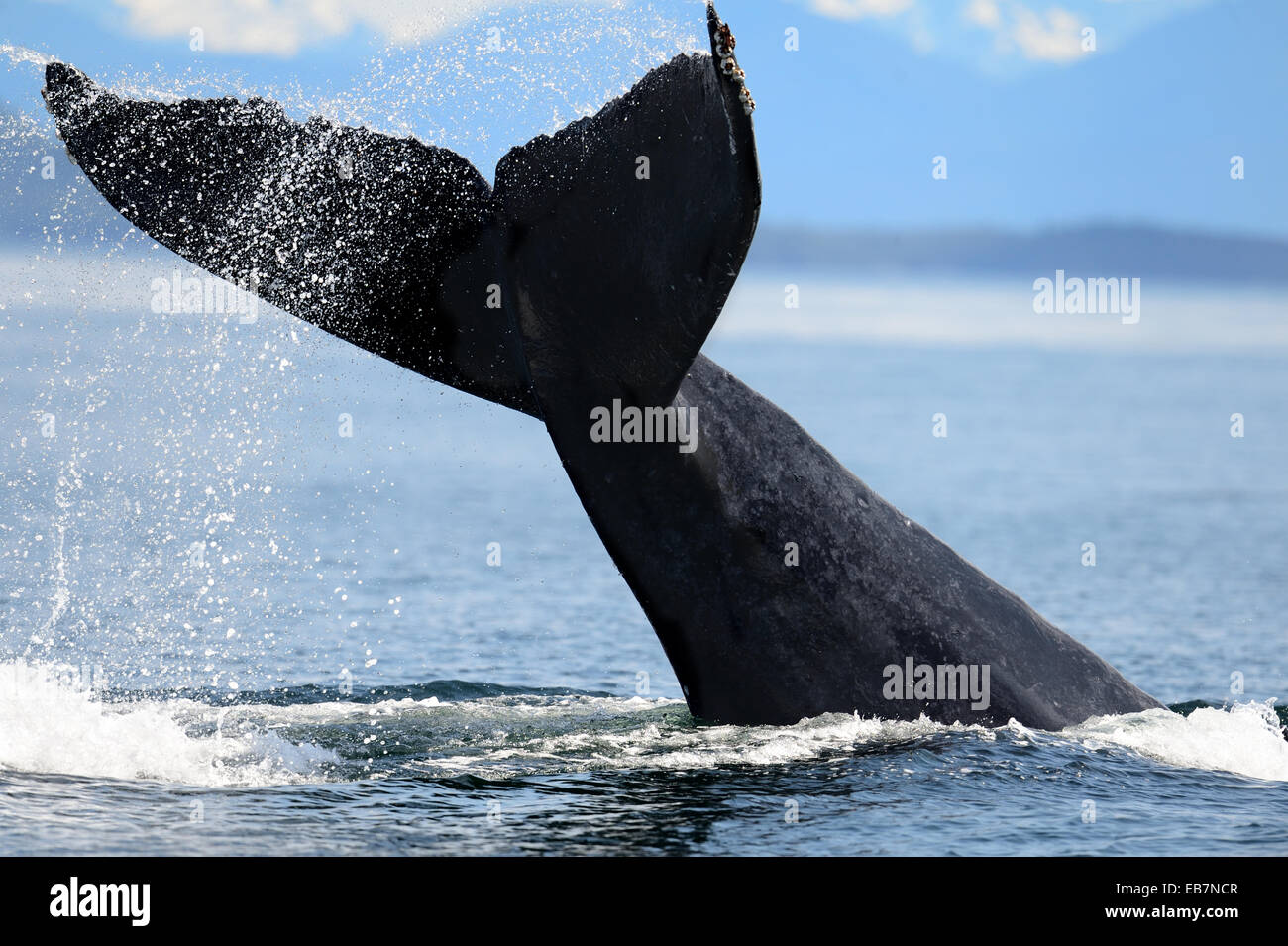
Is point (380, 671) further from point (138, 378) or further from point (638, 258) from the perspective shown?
point (138, 378)

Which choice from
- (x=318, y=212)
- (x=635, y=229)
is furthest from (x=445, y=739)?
(x=635, y=229)

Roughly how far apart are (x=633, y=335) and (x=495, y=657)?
19.1 ft

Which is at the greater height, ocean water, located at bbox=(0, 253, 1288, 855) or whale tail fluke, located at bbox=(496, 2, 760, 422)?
whale tail fluke, located at bbox=(496, 2, 760, 422)

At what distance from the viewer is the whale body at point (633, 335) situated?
7598 millimetres

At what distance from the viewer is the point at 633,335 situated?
782cm

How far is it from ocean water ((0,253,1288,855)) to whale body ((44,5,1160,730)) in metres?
0.35

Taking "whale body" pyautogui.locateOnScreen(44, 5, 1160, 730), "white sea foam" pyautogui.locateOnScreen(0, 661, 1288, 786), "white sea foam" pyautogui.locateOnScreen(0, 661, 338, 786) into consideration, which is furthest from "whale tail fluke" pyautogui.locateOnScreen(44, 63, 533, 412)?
"white sea foam" pyautogui.locateOnScreen(0, 661, 338, 786)

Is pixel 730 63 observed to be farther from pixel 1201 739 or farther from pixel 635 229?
pixel 1201 739

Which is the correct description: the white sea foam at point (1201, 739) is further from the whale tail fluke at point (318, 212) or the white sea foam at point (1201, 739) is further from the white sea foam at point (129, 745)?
the white sea foam at point (129, 745)

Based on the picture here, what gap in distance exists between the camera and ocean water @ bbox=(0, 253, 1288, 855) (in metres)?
7.43

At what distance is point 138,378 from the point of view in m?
49.7

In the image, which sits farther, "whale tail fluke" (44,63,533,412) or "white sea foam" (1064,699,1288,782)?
"white sea foam" (1064,699,1288,782)

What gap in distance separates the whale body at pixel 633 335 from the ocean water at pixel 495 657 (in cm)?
35

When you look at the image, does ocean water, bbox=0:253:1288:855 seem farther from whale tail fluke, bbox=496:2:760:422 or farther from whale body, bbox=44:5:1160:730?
whale tail fluke, bbox=496:2:760:422
